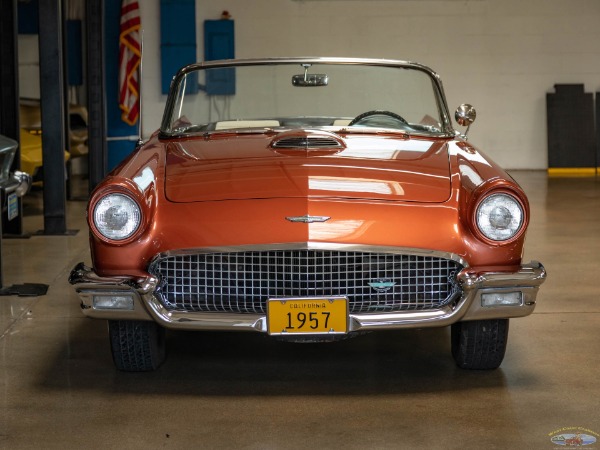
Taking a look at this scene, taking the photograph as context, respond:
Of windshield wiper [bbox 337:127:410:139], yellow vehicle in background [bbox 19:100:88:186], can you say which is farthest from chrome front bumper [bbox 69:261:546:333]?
yellow vehicle in background [bbox 19:100:88:186]

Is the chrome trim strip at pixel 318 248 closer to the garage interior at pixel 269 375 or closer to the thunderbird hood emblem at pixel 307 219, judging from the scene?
the thunderbird hood emblem at pixel 307 219

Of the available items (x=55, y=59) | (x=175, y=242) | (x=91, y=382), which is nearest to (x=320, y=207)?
(x=175, y=242)

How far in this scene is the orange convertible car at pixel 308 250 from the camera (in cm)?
363

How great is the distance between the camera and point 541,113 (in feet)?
48.3

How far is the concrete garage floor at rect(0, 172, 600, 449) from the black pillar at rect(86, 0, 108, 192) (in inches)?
207

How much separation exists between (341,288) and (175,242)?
1.97ft

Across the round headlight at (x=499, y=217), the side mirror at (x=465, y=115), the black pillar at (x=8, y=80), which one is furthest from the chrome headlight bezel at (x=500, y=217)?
the black pillar at (x=8, y=80)

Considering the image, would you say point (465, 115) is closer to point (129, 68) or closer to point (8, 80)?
point (8, 80)

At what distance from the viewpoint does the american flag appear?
13.7 metres

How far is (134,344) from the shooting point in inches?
157

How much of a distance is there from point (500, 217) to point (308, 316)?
0.80 meters

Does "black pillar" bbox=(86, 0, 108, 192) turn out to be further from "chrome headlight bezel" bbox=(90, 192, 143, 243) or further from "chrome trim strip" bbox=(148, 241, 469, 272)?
"chrome trim strip" bbox=(148, 241, 469, 272)

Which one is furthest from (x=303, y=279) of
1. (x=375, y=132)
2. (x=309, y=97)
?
(x=309, y=97)

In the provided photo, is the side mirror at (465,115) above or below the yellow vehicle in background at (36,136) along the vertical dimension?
above
